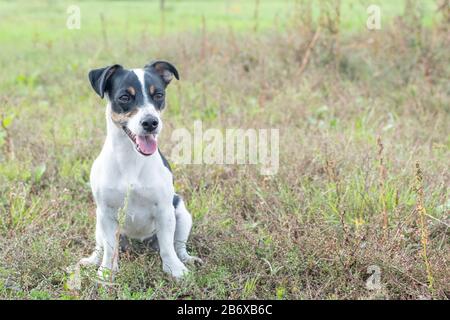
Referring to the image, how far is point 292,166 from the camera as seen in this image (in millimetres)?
5363

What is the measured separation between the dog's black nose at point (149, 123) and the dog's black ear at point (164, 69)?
48 centimetres

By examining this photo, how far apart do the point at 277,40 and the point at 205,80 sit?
1467mm

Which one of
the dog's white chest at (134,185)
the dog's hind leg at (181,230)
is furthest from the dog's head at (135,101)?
the dog's hind leg at (181,230)

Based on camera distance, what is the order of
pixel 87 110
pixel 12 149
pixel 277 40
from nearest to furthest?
pixel 12 149
pixel 87 110
pixel 277 40

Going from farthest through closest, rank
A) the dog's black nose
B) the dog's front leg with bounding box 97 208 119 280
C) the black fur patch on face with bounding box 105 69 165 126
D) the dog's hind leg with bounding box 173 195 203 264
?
the dog's hind leg with bounding box 173 195 203 264 → the dog's front leg with bounding box 97 208 119 280 → the black fur patch on face with bounding box 105 69 165 126 → the dog's black nose

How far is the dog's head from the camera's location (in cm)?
379

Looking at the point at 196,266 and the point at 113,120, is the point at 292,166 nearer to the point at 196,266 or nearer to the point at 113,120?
the point at 196,266

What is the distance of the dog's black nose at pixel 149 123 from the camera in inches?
148

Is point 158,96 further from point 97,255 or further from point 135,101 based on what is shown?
point 97,255

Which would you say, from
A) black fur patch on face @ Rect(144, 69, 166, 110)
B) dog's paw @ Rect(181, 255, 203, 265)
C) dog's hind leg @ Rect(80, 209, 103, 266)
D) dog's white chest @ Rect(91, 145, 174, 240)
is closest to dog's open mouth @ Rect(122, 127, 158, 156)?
dog's white chest @ Rect(91, 145, 174, 240)

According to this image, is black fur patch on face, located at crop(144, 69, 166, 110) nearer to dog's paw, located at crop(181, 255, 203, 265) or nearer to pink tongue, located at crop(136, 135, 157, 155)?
pink tongue, located at crop(136, 135, 157, 155)

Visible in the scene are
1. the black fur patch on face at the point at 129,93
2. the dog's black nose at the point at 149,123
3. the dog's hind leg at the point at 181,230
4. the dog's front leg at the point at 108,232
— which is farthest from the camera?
the dog's hind leg at the point at 181,230

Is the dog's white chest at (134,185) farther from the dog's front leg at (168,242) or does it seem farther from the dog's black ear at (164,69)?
the dog's black ear at (164,69)
